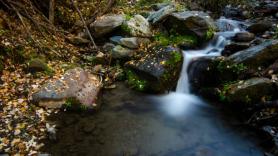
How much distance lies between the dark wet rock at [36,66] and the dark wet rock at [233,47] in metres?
5.42

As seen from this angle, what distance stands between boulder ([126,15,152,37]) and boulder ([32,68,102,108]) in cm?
277

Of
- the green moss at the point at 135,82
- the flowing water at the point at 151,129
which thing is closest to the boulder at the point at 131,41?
the green moss at the point at 135,82

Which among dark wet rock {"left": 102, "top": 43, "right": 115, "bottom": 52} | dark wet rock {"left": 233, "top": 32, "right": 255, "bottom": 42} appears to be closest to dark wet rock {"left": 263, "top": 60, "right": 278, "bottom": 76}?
dark wet rock {"left": 233, "top": 32, "right": 255, "bottom": 42}

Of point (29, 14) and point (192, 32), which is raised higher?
point (29, 14)

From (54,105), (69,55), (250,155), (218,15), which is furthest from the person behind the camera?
(218,15)

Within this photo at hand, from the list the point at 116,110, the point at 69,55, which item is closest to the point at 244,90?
the point at 116,110

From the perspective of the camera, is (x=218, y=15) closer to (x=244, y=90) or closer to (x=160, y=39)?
(x=160, y=39)

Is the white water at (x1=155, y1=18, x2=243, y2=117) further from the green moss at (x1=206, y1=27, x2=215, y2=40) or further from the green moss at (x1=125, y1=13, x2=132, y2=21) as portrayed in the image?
the green moss at (x1=125, y1=13, x2=132, y2=21)

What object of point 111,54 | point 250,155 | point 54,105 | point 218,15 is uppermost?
point 218,15

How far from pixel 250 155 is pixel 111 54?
5340 mm

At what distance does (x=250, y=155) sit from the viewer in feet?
20.7

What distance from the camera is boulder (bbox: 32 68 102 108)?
7609 mm

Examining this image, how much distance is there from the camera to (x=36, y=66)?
8617 millimetres

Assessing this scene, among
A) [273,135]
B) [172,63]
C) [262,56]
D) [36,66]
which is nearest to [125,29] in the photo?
[172,63]
